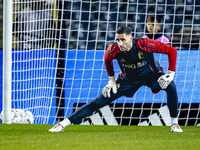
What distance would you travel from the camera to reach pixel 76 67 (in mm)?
6148

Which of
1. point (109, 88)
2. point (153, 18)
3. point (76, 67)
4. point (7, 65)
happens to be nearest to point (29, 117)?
point (7, 65)

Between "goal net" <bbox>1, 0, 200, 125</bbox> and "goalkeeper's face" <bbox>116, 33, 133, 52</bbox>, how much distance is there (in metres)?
1.72

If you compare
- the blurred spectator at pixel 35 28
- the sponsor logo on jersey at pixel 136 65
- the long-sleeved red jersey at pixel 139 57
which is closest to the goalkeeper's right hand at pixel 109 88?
the long-sleeved red jersey at pixel 139 57

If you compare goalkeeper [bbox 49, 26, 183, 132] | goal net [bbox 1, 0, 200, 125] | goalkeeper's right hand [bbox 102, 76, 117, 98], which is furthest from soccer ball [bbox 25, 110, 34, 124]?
goalkeeper's right hand [bbox 102, 76, 117, 98]

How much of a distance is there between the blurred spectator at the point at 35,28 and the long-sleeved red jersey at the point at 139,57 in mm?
1816

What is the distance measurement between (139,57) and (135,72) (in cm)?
22

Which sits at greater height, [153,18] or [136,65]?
[153,18]

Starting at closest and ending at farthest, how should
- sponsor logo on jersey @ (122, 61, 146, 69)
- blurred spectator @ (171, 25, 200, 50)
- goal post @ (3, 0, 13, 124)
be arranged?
sponsor logo on jersey @ (122, 61, 146, 69) → goal post @ (3, 0, 13, 124) → blurred spectator @ (171, 25, 200, 50)

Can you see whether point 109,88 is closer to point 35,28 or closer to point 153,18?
point 153,18

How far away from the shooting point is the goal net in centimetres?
605

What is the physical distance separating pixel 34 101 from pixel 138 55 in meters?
2.31

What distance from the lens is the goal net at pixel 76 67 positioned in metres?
6.05

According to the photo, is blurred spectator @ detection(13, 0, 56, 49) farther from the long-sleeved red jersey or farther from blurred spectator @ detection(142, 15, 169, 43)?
the long-sleeved red jersey

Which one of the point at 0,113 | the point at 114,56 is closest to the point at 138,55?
the point at 114,56
